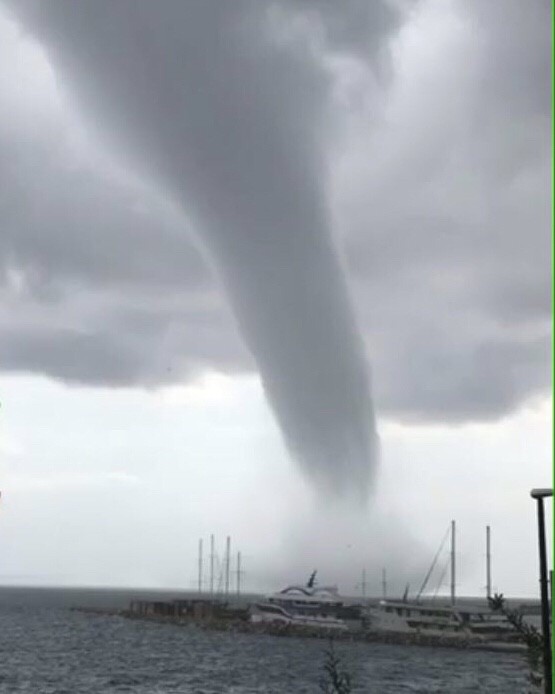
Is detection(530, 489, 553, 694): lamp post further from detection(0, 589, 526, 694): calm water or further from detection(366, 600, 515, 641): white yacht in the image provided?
detection(366, 600, 515, 641): white yacht

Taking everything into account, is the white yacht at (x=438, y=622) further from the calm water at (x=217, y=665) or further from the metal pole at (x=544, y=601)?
the metal pole at (x=544, y=601)

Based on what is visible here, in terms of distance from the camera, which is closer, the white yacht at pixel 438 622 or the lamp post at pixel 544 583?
the lamp post at pixel 544 583

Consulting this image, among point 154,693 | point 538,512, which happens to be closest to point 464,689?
point 154,693

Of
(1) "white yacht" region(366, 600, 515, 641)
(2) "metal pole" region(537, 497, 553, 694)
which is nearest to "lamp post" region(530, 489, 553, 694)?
(2) "metal pole" region(537, 497, 553, 694)

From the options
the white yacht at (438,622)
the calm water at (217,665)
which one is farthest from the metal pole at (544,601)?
the white yacht at (438,622)

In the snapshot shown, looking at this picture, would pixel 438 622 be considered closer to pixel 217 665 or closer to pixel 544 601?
pixel 217 665

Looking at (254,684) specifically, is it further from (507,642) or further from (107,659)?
(507,642)
